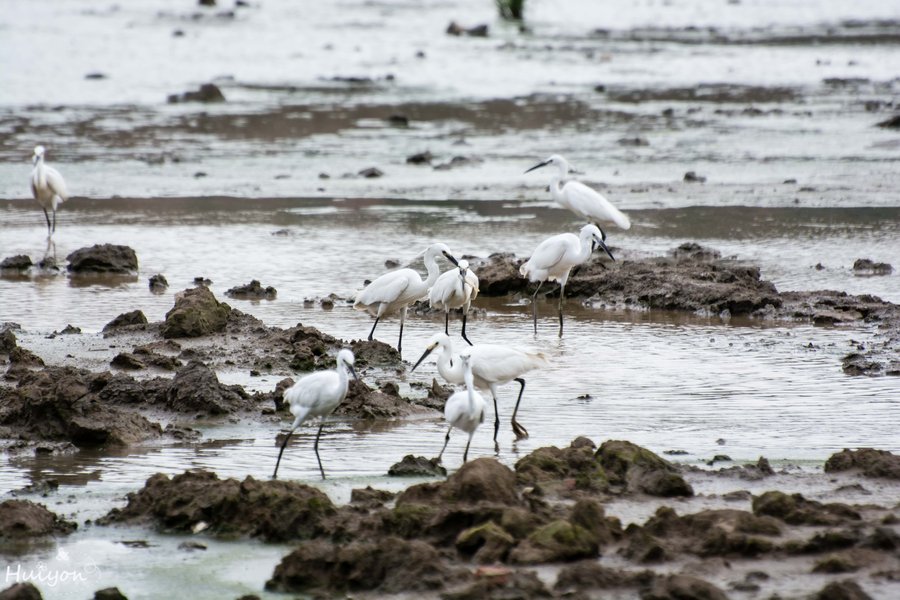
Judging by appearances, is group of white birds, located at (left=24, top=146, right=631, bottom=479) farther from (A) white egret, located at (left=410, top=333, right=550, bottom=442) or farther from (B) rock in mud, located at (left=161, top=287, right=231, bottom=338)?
(B) rock in mud, located at (left=161, top=287, right=231, bottom=338)

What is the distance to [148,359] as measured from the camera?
1027 cm

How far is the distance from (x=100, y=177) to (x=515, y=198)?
7.02m

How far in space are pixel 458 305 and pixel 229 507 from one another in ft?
16.0

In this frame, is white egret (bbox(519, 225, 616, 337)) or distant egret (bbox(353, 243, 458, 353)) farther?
white egret (bbox(519, 225, 616, 337))

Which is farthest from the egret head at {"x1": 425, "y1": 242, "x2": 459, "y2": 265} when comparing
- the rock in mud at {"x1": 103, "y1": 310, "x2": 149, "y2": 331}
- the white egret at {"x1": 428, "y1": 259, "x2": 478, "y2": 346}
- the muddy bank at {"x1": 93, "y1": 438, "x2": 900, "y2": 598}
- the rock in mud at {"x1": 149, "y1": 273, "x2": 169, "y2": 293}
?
the muddy bank at {"x1": 93, "y1": 438, "x2": 900, "y2": 598}

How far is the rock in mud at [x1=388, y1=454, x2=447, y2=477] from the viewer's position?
24.8ft

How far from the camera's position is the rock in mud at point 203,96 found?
3108 cm

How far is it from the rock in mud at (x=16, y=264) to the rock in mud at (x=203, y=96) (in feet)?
56.0

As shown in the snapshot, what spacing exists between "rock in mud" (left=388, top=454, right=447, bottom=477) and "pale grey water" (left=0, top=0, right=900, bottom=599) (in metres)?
0.12

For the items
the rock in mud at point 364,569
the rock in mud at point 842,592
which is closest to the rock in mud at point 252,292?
the rock in mud at point 364,569

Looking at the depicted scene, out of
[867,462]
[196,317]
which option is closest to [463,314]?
[196,317]

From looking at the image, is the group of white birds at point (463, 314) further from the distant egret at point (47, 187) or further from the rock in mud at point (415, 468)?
the distant egret at point (47, 187)

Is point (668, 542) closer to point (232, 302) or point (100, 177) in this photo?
point (232, 302)

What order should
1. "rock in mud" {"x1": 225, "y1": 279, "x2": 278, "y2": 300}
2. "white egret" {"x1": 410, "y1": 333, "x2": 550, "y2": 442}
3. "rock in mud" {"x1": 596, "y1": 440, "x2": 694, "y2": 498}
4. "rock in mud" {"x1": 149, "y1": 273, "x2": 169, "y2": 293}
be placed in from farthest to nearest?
1. "rock in mud" {"x1": 149, "y1": 273, "x2": 169, "y2": 293}
2. "rock in mud" {"x1": 225, "y1": 279, "x2": 278, "y2": 300}
3. "white egret" {"x1": 410, "y1": 333, "x2": 550, "y2": 442}
4. "rock in mud" {"x1": 596, "y1": 440, "x2": 694, "y2": 498}
